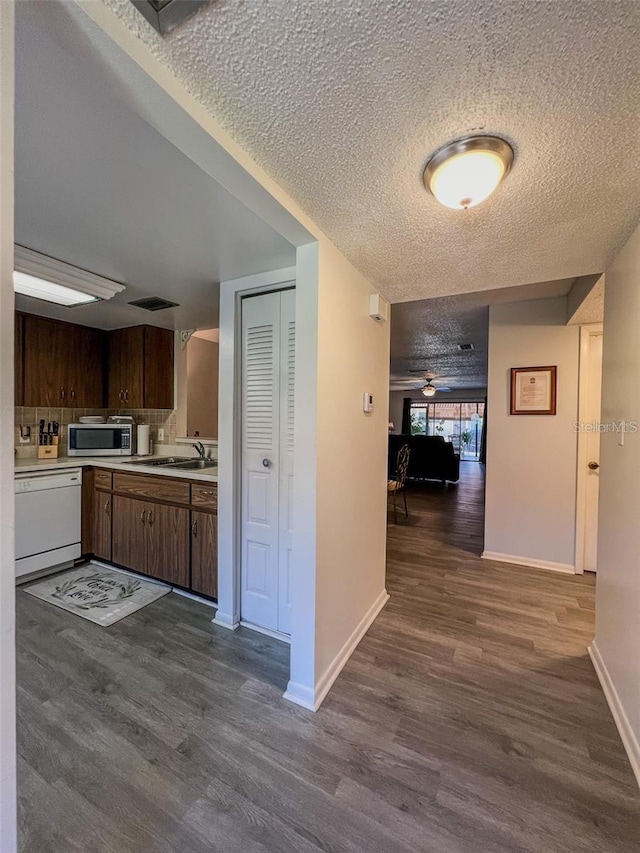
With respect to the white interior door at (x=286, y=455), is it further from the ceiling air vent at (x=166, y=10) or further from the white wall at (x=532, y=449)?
the white wall at (x=532, y=449)

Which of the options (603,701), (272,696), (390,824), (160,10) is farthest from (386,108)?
(603,701)

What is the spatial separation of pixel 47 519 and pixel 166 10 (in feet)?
10.7

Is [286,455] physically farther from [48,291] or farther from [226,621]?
[48,291]

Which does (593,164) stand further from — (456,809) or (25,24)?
(456,809)

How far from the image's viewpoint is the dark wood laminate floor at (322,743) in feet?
3.73

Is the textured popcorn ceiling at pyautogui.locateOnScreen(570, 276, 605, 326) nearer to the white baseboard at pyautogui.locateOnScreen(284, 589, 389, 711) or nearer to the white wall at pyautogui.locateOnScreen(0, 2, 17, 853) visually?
the white baseboard at pyautogui.locateOnScreen(284, 589, 389, 711)

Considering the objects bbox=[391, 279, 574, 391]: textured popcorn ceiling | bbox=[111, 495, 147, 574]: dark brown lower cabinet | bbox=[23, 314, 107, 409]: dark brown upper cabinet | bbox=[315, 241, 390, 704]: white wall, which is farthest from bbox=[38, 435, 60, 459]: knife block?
bbox=[391, 279, 574, 391]: textured popcorn ceiling

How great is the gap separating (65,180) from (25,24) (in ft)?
2.22

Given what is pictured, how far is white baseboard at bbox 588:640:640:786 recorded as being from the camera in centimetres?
135

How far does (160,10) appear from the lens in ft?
2.35

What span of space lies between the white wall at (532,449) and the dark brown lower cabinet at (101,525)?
344 centimetres

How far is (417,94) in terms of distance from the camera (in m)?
0.90

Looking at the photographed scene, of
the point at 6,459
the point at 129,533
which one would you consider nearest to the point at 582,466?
the point at 6,459

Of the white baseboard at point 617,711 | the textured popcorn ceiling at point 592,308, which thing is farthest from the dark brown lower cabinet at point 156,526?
the textured popcorn ceiling at point 592,308
